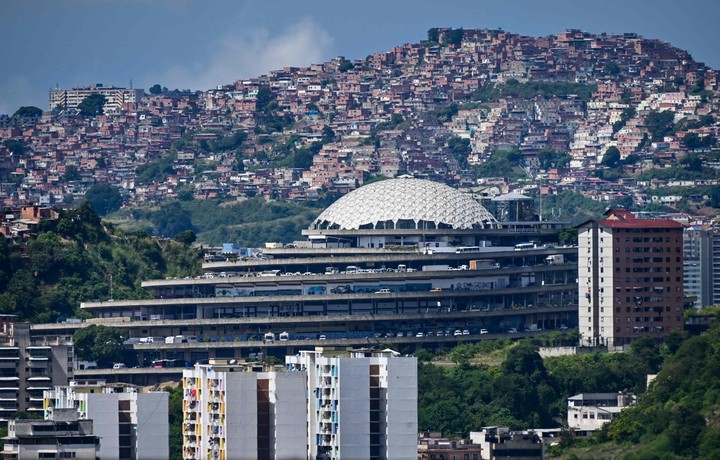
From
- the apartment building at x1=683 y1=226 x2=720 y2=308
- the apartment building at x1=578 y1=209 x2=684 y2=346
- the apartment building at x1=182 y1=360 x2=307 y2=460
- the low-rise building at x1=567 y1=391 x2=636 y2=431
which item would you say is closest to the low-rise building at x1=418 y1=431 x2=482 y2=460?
the low-rise building at x1=567 y1=391 x2=636 y2=431

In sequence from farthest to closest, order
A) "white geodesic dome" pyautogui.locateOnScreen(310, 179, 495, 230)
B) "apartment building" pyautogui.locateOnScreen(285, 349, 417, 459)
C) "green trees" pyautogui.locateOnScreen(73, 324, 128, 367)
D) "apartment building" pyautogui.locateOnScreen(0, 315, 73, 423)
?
"white geodesic dome" pyautogui.locateOnScreen(310, 179, 495, 230), "green trees" pyautogui.locateOnScreen(73, 324, 128, 367), "apartment building" pyautogui.locateOnScreen(0, 315, 73, 423), "apartment building" pyautogui.locateOnScreen(285, 349, 417, 459)

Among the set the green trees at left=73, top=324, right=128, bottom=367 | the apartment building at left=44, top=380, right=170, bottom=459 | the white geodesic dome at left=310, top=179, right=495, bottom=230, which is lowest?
the apartment building at left=44, top=380, right=170, bottom=459

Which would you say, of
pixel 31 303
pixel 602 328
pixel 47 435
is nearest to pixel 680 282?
pixel 602 328

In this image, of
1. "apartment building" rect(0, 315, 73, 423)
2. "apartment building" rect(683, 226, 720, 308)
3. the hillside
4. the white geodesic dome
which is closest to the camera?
the hillside

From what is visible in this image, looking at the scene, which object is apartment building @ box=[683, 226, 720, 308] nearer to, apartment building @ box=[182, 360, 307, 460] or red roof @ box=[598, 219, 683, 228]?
red roof @ box=[598, 219, 683, 228]

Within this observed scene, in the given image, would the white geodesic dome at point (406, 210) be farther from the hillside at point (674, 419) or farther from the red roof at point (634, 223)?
the hillside at point (674, 419)

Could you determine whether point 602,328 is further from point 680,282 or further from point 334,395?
point 334,395
